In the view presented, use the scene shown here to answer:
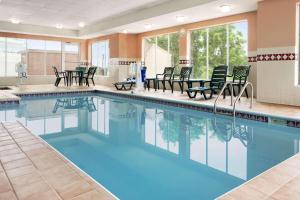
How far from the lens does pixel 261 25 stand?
243 inches


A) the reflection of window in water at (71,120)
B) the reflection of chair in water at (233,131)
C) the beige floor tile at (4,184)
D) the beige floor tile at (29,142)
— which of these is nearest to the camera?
the beige floor tile at (4,184)

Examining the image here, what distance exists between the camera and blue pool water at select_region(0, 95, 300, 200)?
2.33m

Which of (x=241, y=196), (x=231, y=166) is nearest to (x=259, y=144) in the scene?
(x=231, y=166)

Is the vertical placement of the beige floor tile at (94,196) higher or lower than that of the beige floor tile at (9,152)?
lower

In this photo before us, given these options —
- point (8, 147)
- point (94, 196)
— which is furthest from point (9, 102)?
point (94, 196)

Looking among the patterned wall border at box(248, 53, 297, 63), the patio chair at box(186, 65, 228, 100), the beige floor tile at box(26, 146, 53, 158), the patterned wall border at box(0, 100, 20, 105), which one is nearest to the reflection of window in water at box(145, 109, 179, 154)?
the patio chair at box(186, 65, 228, 100)

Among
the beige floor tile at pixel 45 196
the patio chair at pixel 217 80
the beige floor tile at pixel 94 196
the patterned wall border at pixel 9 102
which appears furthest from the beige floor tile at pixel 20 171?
the patterned wall border at pixel 9 102

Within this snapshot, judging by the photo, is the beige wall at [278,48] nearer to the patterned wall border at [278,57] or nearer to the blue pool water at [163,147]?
the patterned wall border at [278,57]

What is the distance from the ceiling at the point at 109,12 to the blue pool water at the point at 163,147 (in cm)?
313

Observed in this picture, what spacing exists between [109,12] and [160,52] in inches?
123

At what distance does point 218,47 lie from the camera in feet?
29.2

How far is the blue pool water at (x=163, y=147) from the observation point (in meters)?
2.33

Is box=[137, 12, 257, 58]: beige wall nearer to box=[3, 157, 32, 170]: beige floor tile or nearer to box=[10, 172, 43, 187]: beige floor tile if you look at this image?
box=[3, 157, 32, 170]: beige floor tile

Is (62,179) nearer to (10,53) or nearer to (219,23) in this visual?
(219,23)
